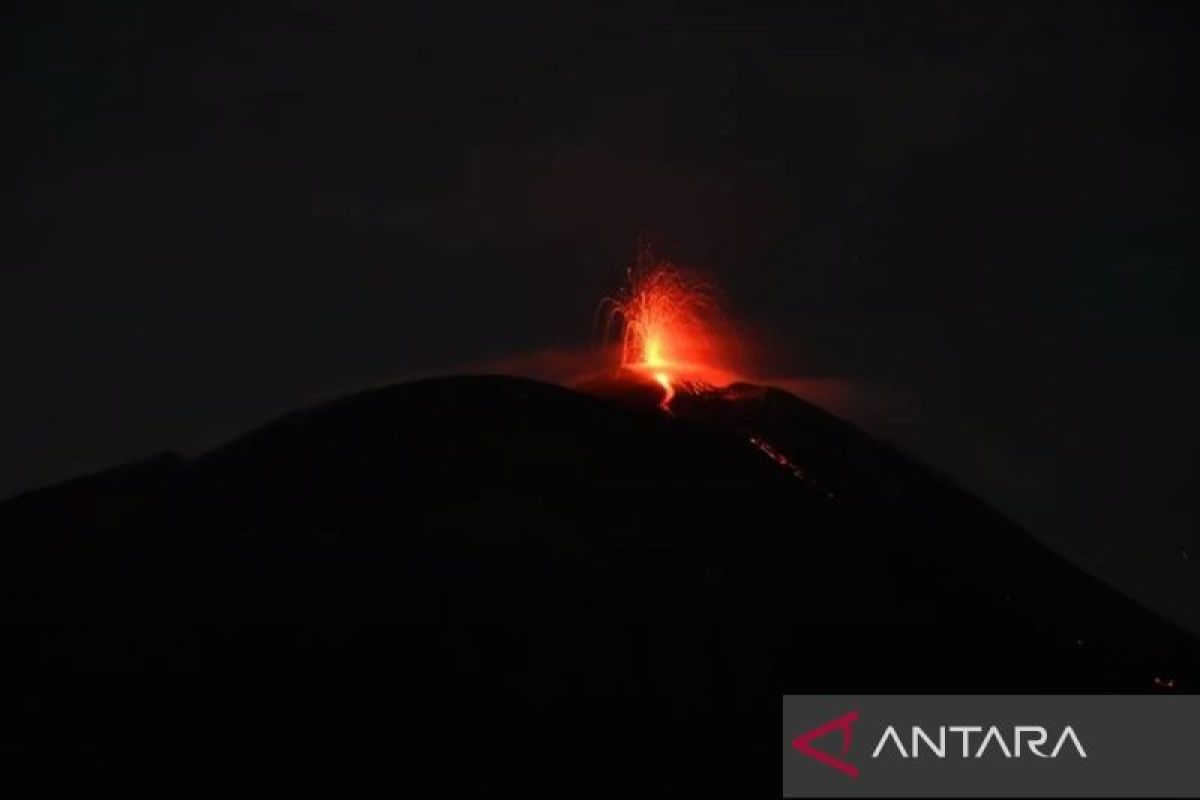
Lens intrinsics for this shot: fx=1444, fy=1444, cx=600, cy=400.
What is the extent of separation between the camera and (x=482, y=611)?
63.3 feet

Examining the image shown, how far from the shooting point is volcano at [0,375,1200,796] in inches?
669

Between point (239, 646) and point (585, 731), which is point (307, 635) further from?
point (585, 731)

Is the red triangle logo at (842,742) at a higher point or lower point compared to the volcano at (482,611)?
lower

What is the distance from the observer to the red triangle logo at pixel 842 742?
13.0 meters

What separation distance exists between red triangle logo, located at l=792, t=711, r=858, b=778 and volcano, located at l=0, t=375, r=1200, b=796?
110 inches

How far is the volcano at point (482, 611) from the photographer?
669 inches

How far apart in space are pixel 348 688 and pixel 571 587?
3.45m

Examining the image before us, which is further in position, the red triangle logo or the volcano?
the volcano

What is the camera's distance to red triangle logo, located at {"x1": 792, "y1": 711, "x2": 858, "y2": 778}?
42.7ft

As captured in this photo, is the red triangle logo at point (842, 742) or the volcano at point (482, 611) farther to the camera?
the volcano at point (482, 611)

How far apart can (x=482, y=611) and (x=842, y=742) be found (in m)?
7.16

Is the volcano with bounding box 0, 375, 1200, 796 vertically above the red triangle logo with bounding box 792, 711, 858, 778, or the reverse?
the volcano with bounding box 0, 375, 1200, 796

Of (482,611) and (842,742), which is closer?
(842,742)

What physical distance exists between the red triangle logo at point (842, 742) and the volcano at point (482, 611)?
280 cm
